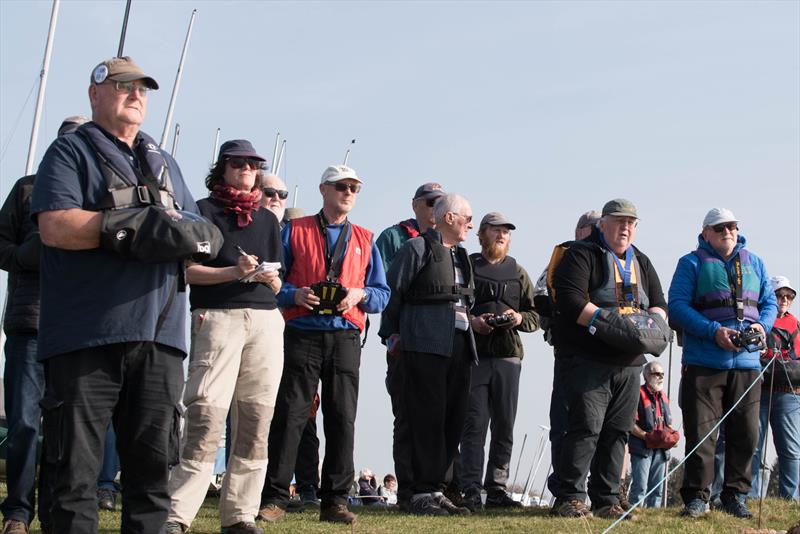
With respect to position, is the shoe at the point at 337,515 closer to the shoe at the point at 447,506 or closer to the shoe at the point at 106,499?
the shoe at the point at 447,506

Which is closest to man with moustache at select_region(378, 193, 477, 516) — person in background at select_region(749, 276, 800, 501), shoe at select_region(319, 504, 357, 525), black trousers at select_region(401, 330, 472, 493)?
black trousers at select_region(401, 330, 472, 493)

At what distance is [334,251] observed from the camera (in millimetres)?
8148

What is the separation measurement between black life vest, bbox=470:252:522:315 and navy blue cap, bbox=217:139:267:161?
12.0ft

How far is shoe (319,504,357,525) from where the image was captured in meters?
7.69

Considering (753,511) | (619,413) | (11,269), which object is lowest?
(753,511)

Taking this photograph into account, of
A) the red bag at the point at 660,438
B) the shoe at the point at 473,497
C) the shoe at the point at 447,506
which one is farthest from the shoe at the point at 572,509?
the red bag at the point at 660,438

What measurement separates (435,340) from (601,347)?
4.34ft

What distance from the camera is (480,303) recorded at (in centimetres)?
1030

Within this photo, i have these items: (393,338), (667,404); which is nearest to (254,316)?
(393,338)

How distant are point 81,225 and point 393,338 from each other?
16.9 feet

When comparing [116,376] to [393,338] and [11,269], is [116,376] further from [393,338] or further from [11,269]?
[393,338]

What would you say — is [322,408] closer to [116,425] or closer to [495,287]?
[495,287]

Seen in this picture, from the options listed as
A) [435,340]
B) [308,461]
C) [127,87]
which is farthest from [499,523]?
[127,87]

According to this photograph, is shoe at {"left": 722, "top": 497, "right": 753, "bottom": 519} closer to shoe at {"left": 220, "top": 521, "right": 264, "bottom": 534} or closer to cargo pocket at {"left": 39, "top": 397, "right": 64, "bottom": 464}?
shoe at {"left": 220, "top": 521, "right": 264, "bottom": 534}
